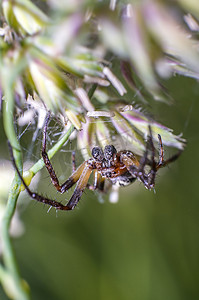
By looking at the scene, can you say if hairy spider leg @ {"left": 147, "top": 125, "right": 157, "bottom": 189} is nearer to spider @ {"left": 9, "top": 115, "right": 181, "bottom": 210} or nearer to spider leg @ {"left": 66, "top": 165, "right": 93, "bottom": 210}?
spider @ {"left": 9, "top": 115, "right": 181, "bottom": 210}

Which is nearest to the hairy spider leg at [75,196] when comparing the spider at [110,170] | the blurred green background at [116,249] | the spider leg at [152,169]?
the spider at [110,170]

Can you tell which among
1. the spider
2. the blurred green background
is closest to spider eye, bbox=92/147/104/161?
the spider

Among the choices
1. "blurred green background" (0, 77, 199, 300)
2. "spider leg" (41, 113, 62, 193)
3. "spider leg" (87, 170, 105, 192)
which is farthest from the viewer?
"blurred green background" (0, 77, 199, 300)

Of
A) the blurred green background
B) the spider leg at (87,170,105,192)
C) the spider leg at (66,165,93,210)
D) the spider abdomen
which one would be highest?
the spider leg at (66,165,93,210)

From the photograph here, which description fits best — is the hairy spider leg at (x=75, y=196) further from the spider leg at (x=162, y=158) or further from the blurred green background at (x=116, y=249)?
the blurred green background at (x=116, y=249)

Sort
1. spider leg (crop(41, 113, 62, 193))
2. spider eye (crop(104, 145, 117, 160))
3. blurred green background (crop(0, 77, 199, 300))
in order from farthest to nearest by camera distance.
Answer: blurred green background (crop(0, 77, 199, 300))
spider eye (crop(104, 145, 117, 160))
spider leg (crop(41, 113, 62, 193))

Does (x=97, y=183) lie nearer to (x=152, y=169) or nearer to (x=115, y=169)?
(x=115, y=169)
